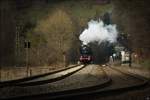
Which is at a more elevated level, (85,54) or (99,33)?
(99,33)

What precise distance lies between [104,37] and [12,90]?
742 inches

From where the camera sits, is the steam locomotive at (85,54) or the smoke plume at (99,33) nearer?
the smoke plume at (99,33)

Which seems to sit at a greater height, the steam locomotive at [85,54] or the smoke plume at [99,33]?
the smoke plume at [99,33]

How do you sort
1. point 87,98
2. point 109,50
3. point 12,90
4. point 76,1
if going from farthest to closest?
point 109,50 → point 76,1 → point 12,90 → point 87,98

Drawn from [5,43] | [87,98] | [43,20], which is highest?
[43,20]

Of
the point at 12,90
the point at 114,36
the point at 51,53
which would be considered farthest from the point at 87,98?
the point at 114,36

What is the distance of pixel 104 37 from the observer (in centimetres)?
2803

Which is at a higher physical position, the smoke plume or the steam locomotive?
the smoke plume

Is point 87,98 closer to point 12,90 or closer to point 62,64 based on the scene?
point 12,90

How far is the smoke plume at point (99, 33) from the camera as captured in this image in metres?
26.9

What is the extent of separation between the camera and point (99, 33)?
28.9 metres

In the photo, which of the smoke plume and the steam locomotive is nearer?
the smoke plume

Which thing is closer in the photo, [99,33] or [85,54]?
[85,54]

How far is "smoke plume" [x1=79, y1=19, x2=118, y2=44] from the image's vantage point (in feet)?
88.4
